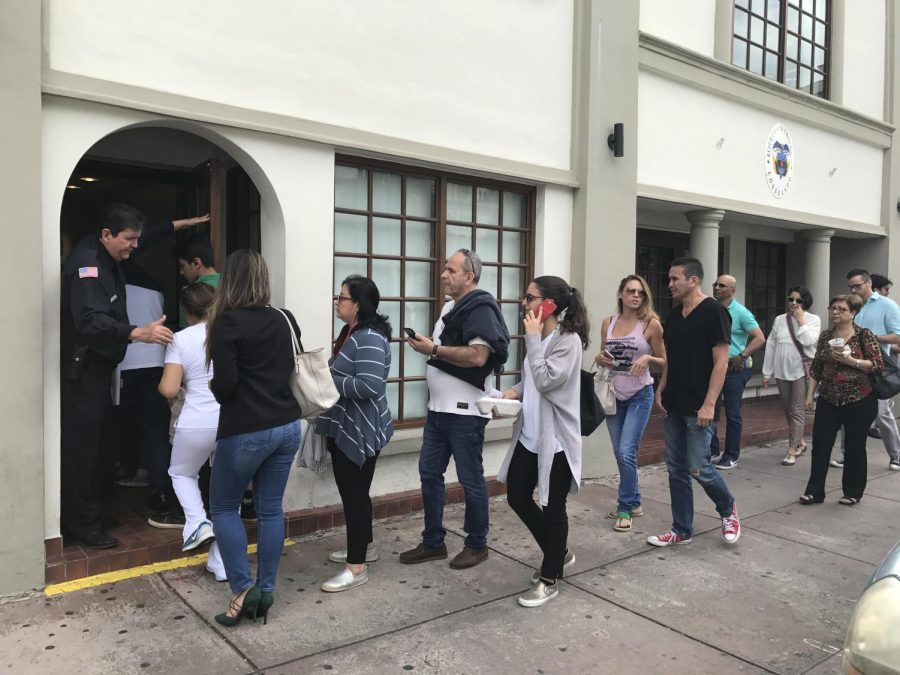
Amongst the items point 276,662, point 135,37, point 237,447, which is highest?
point 135,37

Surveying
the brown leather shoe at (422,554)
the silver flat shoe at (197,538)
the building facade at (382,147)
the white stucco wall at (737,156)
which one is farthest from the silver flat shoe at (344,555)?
the white stucco wall at (737,156)

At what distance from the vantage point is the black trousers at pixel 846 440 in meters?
5.98

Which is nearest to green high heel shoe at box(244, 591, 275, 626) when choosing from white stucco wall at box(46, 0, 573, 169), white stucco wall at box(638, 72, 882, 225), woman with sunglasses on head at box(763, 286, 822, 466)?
white stucco wall at box(46, 0, 573, 169)

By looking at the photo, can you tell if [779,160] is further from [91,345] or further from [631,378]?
[91,345]

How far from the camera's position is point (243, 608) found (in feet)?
12.2

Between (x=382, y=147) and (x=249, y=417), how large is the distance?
102 inches

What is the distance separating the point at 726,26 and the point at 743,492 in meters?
5.23

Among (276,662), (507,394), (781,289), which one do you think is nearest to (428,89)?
(507,394)

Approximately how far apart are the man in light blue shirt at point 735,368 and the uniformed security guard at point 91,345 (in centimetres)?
541

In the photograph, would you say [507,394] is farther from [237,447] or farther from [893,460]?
[893,460]

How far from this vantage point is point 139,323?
509 centimetres

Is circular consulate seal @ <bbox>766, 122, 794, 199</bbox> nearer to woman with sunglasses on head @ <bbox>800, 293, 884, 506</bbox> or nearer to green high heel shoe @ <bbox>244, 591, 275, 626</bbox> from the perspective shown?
woman with sunglasses on head @ <bbox>800, 293, 884, 506</bbox>

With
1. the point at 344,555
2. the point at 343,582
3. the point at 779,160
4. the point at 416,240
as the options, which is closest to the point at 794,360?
the point at 779,160

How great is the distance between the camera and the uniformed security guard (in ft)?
13.7
